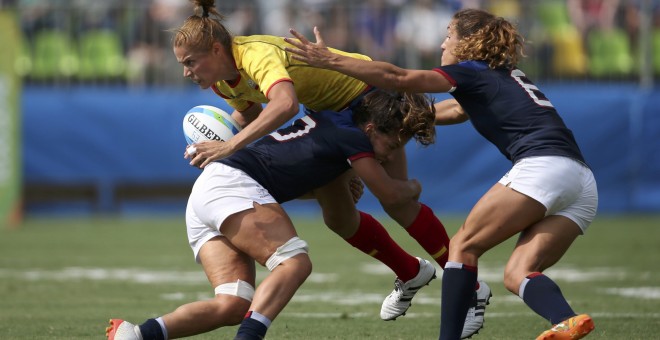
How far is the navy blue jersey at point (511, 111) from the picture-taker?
5059 millimetres

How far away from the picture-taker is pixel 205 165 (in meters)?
5.18

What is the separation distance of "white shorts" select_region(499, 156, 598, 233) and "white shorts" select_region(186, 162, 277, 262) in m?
1.16

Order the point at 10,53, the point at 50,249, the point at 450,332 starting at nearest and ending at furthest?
the point at 450,332
the point at 50,249
the point at 10,53

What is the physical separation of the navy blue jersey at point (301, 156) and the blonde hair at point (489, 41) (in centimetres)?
65

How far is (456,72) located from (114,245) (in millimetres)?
7219

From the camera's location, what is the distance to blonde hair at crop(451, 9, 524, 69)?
17.1 feet

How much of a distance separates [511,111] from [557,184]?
1.35ft

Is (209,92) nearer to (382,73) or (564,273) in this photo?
(564,273)

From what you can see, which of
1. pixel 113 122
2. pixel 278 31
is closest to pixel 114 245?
pixel 113 122

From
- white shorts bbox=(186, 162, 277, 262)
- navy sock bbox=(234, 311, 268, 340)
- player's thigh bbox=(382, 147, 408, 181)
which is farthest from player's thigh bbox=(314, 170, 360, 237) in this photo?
navy sock bbox=(234, 311, 268, 340)

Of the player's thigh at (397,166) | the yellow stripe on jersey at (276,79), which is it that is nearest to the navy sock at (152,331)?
the yellow stripe on jersey at (276,79)

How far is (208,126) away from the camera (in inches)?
223

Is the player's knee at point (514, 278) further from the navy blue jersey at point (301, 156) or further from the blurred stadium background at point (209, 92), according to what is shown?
the blurred stadium background at point (209, 92)

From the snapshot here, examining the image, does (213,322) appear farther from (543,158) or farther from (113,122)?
(113,122)
